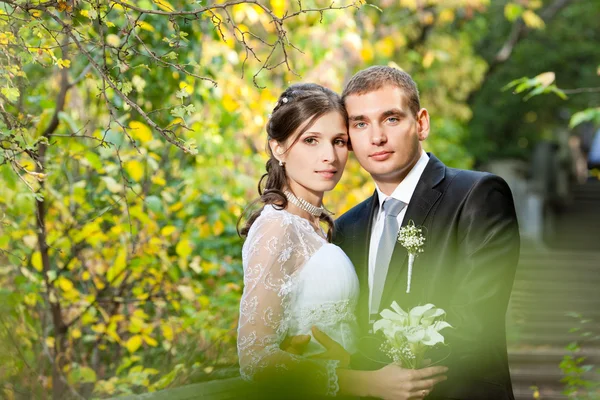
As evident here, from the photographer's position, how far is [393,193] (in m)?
3.58

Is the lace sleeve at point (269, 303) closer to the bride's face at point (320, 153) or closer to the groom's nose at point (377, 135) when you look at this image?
the bride's face at point (320, 153)

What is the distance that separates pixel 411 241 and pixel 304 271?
45 centimetres

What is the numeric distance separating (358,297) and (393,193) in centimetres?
47

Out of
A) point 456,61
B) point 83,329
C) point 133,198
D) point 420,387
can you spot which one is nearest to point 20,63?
point 420,387

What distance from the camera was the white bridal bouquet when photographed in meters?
2.91

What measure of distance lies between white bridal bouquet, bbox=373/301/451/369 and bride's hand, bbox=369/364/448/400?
36mm

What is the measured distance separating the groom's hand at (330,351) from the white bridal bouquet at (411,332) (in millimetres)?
301

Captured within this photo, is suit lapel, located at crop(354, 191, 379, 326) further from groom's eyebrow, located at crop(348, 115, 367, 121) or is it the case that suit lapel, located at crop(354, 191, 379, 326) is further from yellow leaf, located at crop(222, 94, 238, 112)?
yellow leaf, located at crop(222, 94, 238, 112)

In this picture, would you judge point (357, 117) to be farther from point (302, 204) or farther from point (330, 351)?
point (330, 351)

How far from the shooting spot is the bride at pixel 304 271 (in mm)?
3133

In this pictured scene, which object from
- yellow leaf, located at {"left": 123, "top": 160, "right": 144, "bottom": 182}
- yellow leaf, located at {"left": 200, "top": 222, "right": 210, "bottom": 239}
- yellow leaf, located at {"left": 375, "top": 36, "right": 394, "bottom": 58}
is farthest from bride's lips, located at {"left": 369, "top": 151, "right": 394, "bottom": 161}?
yellow leaf, located at {"left": 375, "top": 36, "right": 394, "bottom": 58}

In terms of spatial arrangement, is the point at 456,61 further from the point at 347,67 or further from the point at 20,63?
the point at 20,63

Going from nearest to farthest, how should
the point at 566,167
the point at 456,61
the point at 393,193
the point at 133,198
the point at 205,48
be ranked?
the point at 393,193
the point at 133,198
the point at 205,48
the point at 456,61
the point at 566,167

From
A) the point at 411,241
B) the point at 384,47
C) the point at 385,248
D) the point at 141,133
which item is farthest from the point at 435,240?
the point at 384,47
